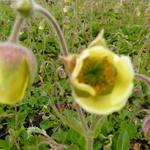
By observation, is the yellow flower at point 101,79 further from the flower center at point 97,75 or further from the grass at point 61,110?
the grass at point 61,110

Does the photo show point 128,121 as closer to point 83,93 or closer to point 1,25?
point 83,93

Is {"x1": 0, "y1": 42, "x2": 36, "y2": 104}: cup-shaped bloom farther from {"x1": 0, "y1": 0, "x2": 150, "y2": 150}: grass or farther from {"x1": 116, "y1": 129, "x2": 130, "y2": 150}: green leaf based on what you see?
{"x1": 116, "y1": 129, "x2": 130, "y2": 150}: green leaf

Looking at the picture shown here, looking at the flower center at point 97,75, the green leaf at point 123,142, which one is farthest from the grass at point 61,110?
the flower center at point 97,75

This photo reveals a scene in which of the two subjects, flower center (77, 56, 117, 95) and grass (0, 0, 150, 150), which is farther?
grass (0, 0, 150, 150)

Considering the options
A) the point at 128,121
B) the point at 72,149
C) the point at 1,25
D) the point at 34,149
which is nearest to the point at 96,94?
the point at 72,149

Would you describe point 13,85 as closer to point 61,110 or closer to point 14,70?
point 14,70

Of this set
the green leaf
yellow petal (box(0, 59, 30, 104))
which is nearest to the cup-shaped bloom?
yellow petal (box(0, 59, 30, 104))
